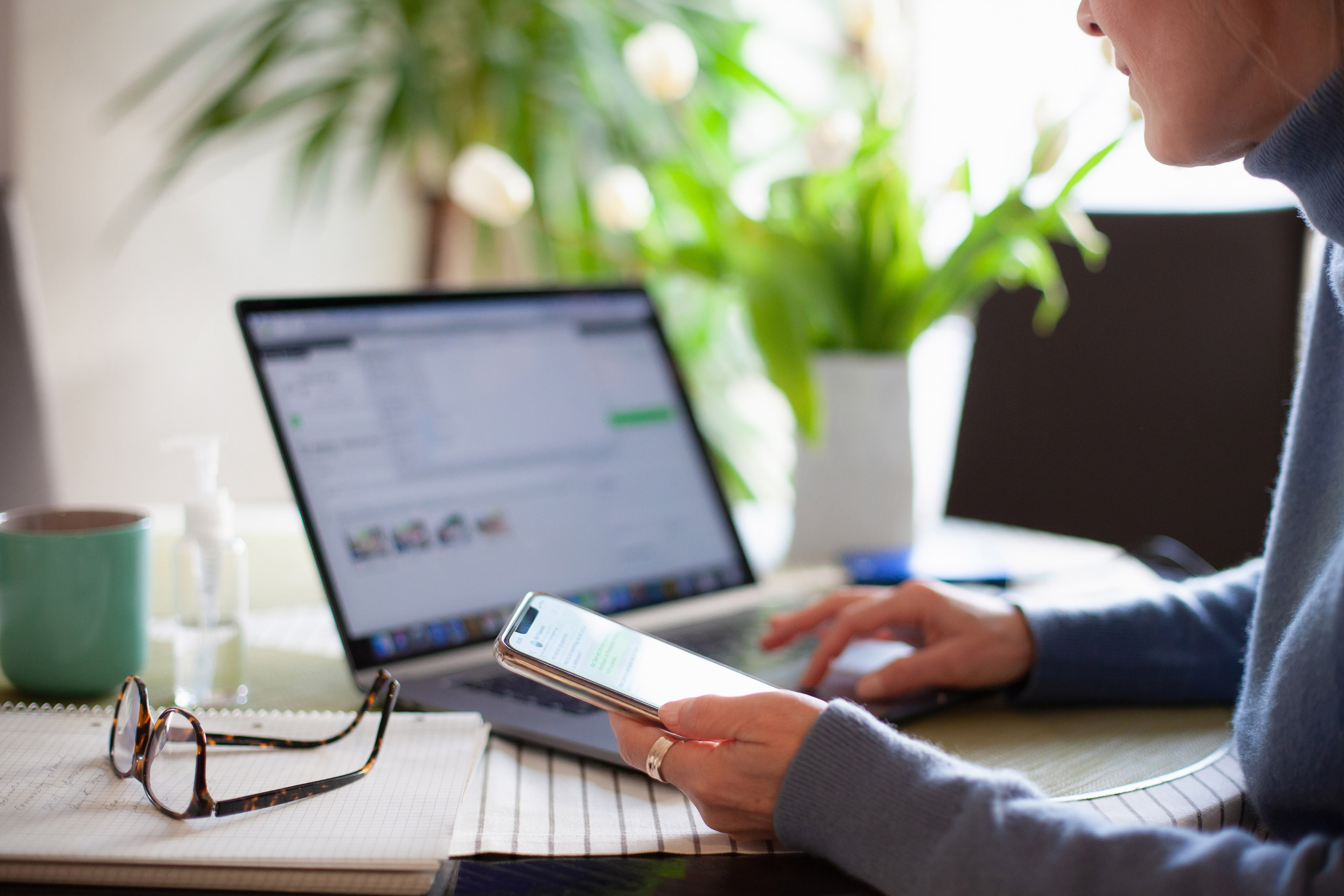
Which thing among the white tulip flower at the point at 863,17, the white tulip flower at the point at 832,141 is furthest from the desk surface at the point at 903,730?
the white tulip flower at the point at 863,17

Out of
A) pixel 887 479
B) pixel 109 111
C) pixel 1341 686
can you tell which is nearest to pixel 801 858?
pixel 1341 686

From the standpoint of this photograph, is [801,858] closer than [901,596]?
Yes

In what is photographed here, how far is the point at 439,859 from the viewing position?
0.45 metres

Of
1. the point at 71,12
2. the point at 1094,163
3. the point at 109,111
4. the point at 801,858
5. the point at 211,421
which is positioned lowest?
the point at 801,858

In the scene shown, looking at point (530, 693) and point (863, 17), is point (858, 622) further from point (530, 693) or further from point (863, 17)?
point (863, 17)

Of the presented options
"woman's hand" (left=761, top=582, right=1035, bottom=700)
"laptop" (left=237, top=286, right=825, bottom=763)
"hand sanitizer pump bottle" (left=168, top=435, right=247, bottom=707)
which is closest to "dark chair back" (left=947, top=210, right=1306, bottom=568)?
"laptop" (left=237, top=286, right=825, bottom=763)

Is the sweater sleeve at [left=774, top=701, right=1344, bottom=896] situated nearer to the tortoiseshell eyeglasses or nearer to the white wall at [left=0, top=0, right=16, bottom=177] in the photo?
the tortoiseshell eyeglasses

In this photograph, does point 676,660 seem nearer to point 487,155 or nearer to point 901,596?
point 901,596

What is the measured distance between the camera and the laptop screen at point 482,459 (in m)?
0.74

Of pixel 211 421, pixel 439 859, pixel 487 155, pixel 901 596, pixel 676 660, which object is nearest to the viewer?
pixel 439 859

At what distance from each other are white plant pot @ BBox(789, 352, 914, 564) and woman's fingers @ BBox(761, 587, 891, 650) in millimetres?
316

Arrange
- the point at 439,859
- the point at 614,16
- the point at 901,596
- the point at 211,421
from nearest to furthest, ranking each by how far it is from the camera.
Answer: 1. the point at 439,859
2. the point at 901,596
3. the point at 614,16
4. the point at 211,421

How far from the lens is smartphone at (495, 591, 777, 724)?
540 mm

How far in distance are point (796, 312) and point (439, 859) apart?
2.50 feet
